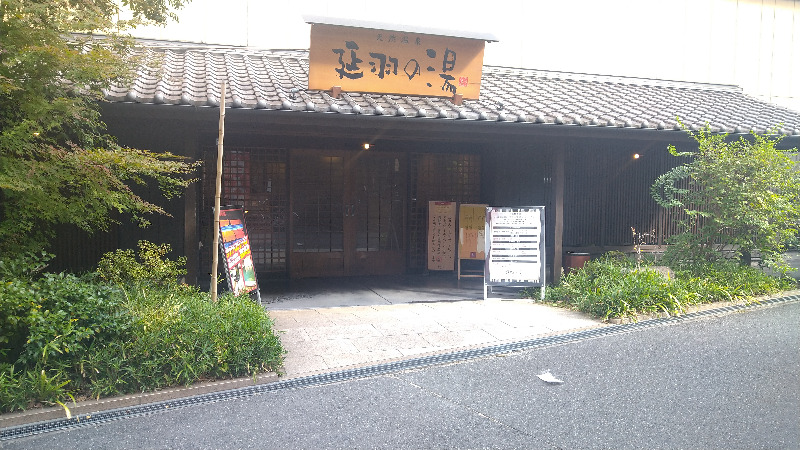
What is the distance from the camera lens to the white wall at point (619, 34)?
36.1 ft

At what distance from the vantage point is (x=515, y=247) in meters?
8.48

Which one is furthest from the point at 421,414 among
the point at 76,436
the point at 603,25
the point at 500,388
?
the point at 603,25

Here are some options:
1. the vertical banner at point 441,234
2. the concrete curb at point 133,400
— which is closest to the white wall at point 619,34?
the vertical banner at point 441,234

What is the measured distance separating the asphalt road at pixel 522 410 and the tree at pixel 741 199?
10.9 feet

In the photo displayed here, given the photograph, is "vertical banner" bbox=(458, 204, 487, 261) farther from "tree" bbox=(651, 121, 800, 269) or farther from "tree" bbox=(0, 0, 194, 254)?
"tree" bbox=(0, 0, 194, 254)

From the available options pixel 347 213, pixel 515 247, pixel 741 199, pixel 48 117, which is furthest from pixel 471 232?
pixel 48 117

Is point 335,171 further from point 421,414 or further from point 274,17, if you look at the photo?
point 421,414

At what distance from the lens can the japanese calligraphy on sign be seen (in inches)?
323

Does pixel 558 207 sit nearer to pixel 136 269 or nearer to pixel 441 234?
pixel 441 234

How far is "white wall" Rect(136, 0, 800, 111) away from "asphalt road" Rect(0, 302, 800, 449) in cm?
845

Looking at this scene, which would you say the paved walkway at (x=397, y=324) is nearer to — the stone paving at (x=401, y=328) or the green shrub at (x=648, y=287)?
the stone paving at (x=401, y=328)

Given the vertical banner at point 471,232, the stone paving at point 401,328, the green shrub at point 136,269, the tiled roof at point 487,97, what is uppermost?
the tiled roof at point 487,97

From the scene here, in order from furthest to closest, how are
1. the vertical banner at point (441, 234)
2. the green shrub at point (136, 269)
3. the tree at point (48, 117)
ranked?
the vertical banner at point (441, 234) → the green shrub at point (136, 269) → the tree at point (48, 117)

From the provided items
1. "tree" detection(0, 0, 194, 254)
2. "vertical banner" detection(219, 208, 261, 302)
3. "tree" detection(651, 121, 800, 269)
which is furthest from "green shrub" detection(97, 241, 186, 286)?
"tree" detection(651, 121, 800, 269)
